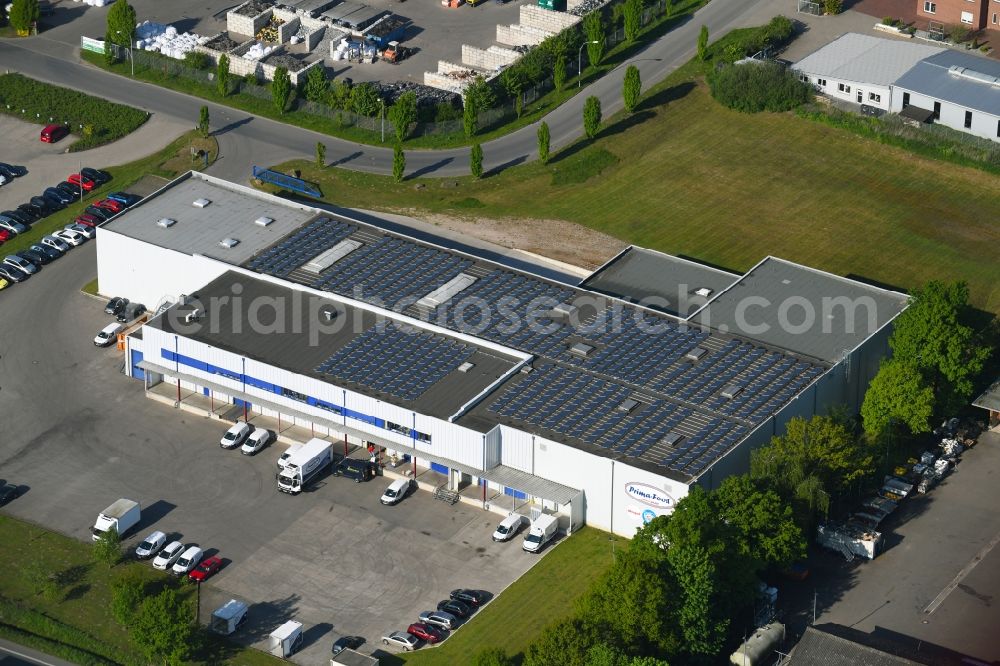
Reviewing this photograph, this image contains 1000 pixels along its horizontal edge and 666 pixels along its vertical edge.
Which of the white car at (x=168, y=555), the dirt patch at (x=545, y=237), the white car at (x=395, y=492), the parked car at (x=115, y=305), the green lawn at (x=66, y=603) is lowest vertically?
the green lawn at (x=66, y=603)

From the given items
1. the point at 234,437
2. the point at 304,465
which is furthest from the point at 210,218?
the point at 304,465

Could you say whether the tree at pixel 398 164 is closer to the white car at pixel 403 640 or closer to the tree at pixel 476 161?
the tree at pixel 476 161

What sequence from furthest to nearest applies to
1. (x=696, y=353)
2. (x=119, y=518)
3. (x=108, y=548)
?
(x=696, y=353) < (x=119, y=518) < (x=108, y=548)

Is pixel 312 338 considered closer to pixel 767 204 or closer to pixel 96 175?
A: pixel 96 175

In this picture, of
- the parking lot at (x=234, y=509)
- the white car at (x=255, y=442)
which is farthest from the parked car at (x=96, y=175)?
the white car at (x=255, y=442)

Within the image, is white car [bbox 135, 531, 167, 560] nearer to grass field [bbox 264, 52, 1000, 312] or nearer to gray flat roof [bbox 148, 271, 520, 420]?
gray flat roof [bbox 148, 271, 520, 420]

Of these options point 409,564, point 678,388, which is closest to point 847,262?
point 678,388

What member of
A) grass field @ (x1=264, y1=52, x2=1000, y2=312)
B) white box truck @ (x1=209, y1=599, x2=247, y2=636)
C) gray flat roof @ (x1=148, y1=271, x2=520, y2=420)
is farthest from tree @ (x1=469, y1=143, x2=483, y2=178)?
white box truck @ (x1=209, y1=599, x2=247, y2=636)
